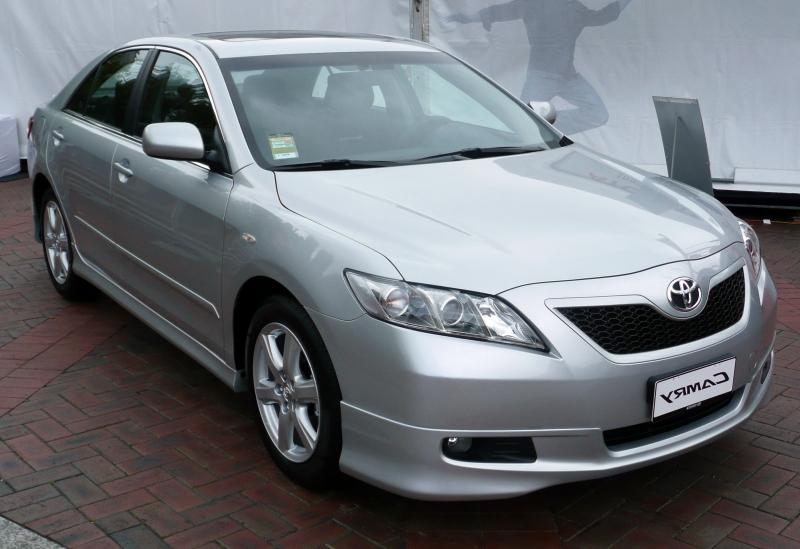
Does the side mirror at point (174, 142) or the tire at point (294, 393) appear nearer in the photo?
the tire at point (294, 393)

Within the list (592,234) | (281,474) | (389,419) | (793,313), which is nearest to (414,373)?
(389,419)

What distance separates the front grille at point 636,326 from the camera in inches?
111

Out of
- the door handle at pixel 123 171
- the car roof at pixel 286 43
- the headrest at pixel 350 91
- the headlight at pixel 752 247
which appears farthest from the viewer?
the door handle at pixel 123 171

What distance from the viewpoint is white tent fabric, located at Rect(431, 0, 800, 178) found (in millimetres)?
7582

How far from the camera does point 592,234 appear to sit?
3092 mm

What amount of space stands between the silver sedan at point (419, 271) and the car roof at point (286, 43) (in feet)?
0.05

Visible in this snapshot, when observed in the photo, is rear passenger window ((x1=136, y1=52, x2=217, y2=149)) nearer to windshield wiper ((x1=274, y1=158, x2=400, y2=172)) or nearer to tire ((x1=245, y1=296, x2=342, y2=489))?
windshield wiper ((x1=274, y1=158, x2=400, y2=172))

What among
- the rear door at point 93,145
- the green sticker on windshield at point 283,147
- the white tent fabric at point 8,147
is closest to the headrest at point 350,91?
the green sticker on windshield at point 283,147

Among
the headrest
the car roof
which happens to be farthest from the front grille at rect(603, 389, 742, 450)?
the car roof

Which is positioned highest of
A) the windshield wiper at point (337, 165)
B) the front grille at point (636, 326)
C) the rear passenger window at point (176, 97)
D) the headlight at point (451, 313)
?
the rear passenger window at point (176, 97)

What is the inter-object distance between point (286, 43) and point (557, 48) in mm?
4285

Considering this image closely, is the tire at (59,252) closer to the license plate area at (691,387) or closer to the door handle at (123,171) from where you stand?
the door handle at (123,171)

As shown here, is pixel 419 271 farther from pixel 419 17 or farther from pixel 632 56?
pixel 632 56

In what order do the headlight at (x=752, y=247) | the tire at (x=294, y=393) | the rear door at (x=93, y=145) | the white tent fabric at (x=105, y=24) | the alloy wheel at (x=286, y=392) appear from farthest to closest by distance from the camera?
1. the white tent fabric at (x=105, y=24)
2. the rear door at (x=93, y=145)
3. the headlight at (x=752, y=247)
4. the alloy wheel at (x=286, y=392)
5. the tire at (x=294, y=393)
